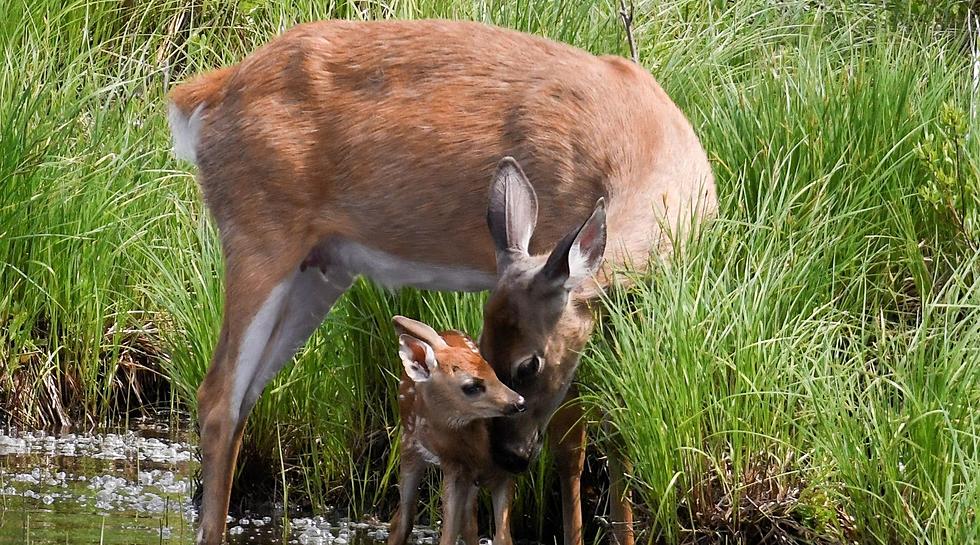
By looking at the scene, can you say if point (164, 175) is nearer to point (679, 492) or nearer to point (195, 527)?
point (195, 527)

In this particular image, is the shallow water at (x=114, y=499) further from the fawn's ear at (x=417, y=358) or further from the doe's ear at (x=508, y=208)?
the doe's ear at (x=508, y=208)

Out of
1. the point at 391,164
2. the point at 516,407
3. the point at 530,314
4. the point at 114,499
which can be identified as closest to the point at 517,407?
the point at 516,407

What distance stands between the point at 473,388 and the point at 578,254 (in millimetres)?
540

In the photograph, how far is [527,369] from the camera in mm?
5109

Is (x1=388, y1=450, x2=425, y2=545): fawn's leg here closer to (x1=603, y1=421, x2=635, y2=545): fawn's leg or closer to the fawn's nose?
(x1=603, y1=421, x2=635, y2=545): fawn's leg

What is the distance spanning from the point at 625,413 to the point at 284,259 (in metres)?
1.58

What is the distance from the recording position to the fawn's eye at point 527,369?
510 centimetres

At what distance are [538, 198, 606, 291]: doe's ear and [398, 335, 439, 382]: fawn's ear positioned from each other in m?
0.46

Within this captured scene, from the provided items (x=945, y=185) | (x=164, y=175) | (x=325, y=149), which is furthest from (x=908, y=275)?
(x=164, y=175)

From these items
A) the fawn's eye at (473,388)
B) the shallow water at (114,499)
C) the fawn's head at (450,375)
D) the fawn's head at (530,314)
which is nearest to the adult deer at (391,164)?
the shallow water at (114,499)

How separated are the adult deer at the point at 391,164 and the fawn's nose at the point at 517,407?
0.72 meters

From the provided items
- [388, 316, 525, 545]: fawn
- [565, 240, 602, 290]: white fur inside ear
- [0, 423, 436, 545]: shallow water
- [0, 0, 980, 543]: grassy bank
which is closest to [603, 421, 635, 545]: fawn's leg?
[0, 0, 980, 543]: grassy bank

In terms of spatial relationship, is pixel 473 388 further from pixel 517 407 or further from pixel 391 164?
pixel 391 164

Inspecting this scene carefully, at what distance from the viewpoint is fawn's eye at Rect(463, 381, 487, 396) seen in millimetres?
5020
